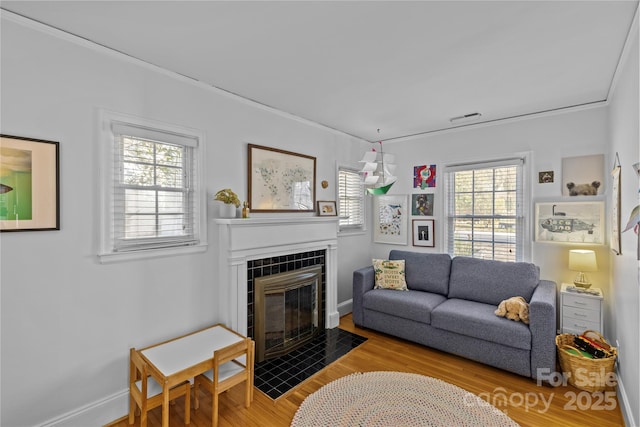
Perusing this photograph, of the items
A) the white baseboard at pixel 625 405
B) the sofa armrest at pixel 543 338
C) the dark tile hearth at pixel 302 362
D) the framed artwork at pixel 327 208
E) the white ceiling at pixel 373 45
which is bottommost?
the dark tile hearth at pixel 302 362

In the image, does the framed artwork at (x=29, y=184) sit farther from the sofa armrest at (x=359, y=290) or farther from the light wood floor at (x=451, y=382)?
the sofa armrest at (x=359, y=290)

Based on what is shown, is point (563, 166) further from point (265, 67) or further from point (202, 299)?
point (202, 299)

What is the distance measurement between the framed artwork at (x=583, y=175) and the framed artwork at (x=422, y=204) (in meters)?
1.50

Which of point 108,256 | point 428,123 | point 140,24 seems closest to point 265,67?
point 140,24

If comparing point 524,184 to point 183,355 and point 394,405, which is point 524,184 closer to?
point 394,405

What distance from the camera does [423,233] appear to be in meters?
4.37

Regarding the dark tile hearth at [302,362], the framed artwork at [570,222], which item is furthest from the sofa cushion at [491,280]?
the dark tile hearth at [302,362]

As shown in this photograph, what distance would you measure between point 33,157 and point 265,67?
164 centimetres

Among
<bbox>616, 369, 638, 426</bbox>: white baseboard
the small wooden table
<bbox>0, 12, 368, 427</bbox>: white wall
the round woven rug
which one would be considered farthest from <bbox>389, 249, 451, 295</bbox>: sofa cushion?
<bbox>0, 12, 368, 427</bbox>: white wall

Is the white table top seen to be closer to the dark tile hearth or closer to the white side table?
the dark tile hearth

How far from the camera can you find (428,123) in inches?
153

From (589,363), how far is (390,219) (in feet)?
8.91

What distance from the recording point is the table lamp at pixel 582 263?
2.98 meters

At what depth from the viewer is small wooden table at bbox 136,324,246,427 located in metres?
1.91
